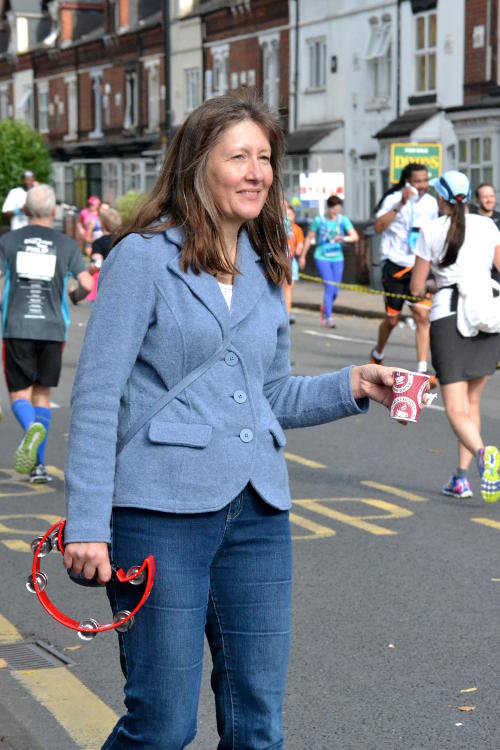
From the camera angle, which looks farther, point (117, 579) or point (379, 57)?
point (379, 57)

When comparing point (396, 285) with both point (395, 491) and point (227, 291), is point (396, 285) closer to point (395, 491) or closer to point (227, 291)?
point (395, 491)

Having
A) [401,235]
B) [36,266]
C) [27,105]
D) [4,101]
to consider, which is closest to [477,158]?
[401,235]

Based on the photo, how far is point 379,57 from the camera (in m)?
35.5

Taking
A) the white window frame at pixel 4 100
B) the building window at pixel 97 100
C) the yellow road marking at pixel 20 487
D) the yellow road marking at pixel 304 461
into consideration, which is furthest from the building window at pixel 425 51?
the white window frame at pixel 4 100

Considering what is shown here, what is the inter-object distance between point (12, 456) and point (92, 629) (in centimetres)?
708

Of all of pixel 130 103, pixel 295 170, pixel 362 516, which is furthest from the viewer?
pixel 130 103

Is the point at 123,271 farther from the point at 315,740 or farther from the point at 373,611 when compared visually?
the point at 373,611

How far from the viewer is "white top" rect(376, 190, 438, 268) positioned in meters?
14.9

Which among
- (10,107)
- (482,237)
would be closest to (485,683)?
(482,237)

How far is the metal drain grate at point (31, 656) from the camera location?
5.36 m

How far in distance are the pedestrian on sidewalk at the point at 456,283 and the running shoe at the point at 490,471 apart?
300 mm

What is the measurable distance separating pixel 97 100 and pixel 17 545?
50.2 meters

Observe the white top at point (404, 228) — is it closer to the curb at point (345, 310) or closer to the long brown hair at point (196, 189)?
the curb at point (345, 310)

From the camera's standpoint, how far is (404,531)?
A: 757 cm
